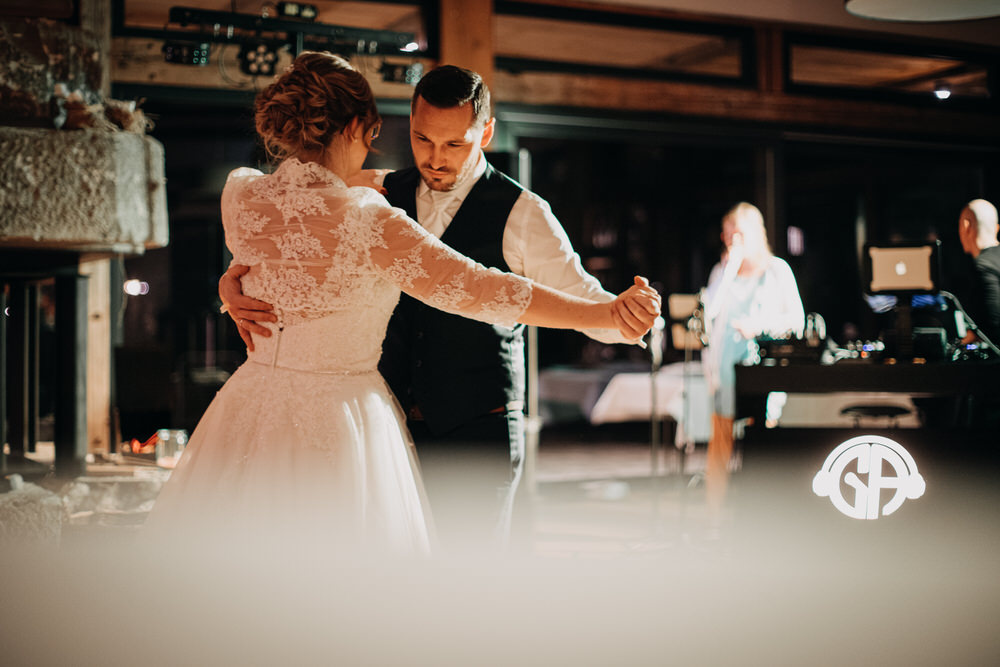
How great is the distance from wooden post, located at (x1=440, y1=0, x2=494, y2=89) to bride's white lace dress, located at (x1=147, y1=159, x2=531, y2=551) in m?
3.57

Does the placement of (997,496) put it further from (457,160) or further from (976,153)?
(976,153)


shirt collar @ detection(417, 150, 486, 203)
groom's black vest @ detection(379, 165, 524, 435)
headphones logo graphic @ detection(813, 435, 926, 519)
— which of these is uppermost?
→ shirt collar @ detection(417, 150, 486, 203)

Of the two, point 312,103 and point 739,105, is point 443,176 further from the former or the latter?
point 739,105

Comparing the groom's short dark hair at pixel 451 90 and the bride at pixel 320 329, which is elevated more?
the groom's short dark hair at pixel 451 90

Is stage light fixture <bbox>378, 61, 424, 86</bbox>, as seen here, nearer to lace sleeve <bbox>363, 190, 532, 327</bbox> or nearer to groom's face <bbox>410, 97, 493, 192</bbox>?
groom's face <bbox>410, 97, 493, 192</bbox>

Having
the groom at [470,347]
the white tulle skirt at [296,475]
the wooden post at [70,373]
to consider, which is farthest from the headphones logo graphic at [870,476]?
the wooden post at [70,373]

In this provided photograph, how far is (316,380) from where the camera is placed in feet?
5.54

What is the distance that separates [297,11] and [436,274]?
11.9 ft

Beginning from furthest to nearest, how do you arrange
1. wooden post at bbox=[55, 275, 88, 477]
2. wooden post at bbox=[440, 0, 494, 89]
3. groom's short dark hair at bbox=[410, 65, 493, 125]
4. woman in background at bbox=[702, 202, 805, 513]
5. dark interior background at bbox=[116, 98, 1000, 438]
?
dark interior background at bbox=[116, 98, 1000, 438], wooden post at bbox=[440, 0, 494, 89], woman in background at bbox=[702, 202, 805, 513], wooden post at bbox=[55, 275, 88, 477], groom's short dark hair at bbox=[410, 65, 493, 125]

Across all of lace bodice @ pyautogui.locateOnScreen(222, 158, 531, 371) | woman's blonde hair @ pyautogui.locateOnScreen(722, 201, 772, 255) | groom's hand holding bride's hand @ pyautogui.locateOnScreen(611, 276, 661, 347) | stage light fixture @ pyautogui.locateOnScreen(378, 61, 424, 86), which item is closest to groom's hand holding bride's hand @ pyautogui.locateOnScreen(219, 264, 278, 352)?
lace bodice @ pyautogui.locateOnScreen(222, 158, 531, 371)

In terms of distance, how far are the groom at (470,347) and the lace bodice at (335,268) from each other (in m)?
0.25

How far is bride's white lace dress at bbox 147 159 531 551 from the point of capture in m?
1.60

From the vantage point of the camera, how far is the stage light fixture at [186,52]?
4477 millimetres

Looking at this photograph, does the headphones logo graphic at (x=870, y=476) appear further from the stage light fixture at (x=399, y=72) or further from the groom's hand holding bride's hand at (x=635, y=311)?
the stage light fixture at (x=399, y=72)
